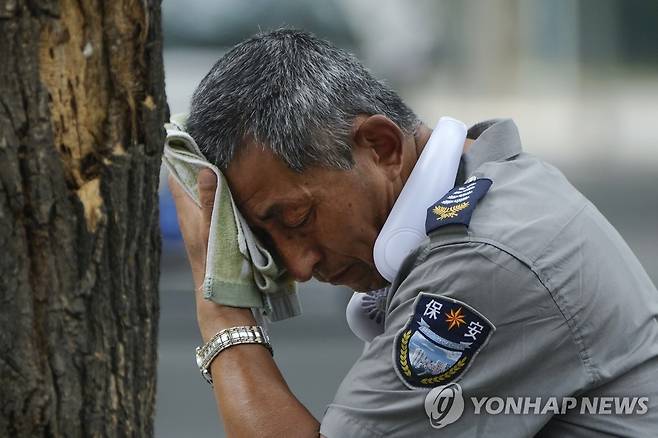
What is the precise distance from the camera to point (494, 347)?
6.71ft

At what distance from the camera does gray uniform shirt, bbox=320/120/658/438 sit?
204cm

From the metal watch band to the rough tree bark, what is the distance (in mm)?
403

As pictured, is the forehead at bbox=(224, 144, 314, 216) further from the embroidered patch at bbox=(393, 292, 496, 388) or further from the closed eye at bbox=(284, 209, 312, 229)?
the embroidered patch at bbox=(393, 292, 496, 388)

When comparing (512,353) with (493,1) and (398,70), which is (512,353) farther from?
(493,1)

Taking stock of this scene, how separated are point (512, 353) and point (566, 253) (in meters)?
0.19

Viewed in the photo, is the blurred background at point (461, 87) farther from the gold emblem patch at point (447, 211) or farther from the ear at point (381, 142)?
the gold emblem patch at point (447, 211)

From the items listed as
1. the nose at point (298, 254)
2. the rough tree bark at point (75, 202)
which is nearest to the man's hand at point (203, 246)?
the nose at point (298, 254)

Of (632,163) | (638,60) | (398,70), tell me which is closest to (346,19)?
(398,70)

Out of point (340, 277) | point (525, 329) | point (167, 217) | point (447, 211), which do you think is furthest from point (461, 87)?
point (525, 329)

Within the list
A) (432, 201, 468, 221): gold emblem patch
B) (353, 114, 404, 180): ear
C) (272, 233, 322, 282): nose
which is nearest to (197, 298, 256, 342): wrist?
(272, 233, 322, 282): nose

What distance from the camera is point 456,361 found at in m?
2.04

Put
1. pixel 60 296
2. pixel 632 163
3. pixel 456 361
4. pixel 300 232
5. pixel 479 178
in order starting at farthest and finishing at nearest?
pixel 632 163 → pixel 300 232 → pixel 479 178 → pixel 456 361 → pixel 60 296

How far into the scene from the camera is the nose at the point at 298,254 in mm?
2455

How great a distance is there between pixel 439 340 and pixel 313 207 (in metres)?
0.46
